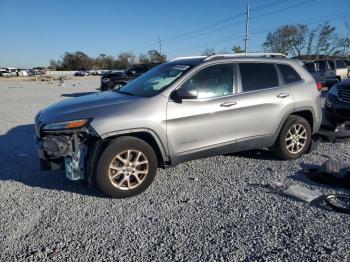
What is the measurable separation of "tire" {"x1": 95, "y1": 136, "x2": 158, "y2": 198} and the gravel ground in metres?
0.15

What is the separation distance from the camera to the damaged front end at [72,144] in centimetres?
395

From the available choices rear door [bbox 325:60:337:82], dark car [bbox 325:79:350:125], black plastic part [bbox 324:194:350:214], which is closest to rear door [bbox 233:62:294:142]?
black plastic part [bbox 324:194:350:214]

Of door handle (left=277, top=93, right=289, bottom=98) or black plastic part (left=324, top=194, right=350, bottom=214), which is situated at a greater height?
door handle (left=277, top=93, right=289, bottom=98)

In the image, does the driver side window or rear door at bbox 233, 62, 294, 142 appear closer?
the driver side window

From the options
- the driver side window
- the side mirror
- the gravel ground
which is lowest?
the gravel ground

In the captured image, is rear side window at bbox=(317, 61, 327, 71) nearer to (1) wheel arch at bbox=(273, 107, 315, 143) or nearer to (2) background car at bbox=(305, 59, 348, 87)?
(2) background car at bbox=(305, 59, 348, 87)

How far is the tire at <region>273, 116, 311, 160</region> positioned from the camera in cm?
532

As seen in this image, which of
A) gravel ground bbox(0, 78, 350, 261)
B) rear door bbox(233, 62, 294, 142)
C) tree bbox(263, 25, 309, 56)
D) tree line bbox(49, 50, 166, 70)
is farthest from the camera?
tree line bbox(49, 50, 166, 70)

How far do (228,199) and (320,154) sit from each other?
2.68 m

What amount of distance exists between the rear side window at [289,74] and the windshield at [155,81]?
1.78 m

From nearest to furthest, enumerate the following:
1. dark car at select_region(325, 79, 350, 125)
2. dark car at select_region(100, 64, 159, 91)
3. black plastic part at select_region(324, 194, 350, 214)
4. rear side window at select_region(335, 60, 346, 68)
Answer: black plastic part at select_region(324, 194, 350, 214), dark car at select_region(325, 79, 350, 125), dark car at select_region(100, 64, 159, 91), rear side window at select_region(335, 60, 346, 68)

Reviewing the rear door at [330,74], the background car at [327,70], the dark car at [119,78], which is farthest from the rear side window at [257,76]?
the rear door at [330,74]

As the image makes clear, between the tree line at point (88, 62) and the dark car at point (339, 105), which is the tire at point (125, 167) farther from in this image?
the tree line at point (88, 62)

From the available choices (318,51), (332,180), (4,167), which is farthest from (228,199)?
(318,51)
